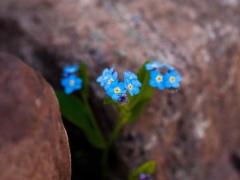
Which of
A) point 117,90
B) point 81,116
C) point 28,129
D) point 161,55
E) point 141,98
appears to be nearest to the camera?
point 28,129

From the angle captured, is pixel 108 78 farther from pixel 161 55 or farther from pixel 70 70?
pixel 161 55

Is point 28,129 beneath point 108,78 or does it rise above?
beneath

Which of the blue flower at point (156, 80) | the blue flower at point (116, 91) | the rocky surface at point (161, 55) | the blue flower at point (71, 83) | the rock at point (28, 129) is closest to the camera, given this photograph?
the rock at point (28, 129)

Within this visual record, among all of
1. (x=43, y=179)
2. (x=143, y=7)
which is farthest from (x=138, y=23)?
(x=43, y=179)

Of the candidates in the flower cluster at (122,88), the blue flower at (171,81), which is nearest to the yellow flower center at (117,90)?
the flower cluster at (122,88)

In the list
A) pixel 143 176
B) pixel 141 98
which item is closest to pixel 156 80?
pixel 141 98

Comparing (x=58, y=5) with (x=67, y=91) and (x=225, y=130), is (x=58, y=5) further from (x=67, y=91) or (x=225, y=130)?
(x=225, y=130)

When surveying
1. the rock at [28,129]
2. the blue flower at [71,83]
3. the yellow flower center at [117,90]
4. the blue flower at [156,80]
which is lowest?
the rock at [28,129]

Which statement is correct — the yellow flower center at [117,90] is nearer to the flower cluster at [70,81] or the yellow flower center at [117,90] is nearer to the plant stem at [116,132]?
the plant stem at [116,132]
